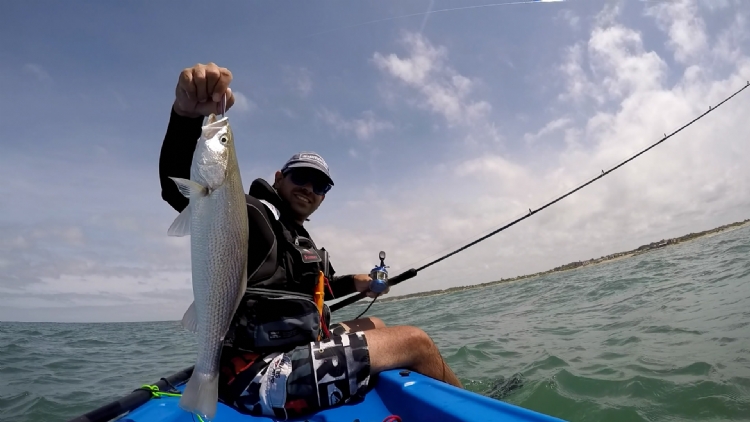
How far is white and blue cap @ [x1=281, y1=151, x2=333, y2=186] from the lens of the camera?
340 centimetres

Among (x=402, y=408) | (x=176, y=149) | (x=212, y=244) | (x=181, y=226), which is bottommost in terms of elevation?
(x=402, y=408)

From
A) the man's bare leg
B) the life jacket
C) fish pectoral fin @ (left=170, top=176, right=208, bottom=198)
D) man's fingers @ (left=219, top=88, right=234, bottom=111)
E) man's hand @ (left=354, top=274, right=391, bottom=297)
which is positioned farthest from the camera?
man's hand @ (left=354, top=274, right=391, bottom=297)

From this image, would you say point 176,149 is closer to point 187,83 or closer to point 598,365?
point 187,83

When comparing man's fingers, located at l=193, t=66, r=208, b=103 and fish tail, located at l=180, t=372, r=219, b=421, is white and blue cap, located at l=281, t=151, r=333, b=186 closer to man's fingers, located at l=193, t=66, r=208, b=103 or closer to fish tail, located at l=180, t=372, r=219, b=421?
man's fingers, located at l=193, t=66, r=208, b=103

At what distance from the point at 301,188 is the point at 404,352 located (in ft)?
5.40

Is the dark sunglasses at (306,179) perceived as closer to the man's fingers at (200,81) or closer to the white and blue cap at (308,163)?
the white and blue cap at (308,163)

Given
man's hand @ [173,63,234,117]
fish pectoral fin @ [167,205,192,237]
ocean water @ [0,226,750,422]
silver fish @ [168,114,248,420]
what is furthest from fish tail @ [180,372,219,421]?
ocean water @ [0,226,750,422]

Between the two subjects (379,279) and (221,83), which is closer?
(221,83)

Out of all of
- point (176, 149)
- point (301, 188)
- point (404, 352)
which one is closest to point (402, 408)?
point (404, 352)

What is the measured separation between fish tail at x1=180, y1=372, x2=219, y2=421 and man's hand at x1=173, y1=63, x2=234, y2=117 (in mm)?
1443

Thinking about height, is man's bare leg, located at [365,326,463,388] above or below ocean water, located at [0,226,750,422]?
above

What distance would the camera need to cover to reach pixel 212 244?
166 centimetres

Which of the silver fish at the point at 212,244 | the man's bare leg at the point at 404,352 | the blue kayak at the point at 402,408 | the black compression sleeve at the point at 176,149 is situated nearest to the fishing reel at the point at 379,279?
the man's bare leg at the point at 404,352

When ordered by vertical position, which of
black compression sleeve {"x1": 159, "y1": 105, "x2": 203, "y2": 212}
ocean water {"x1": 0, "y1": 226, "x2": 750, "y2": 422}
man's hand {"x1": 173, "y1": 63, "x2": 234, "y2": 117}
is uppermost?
man's hand {"x1": 173, "y1": 63, "x2": 234, "y2": 117}
